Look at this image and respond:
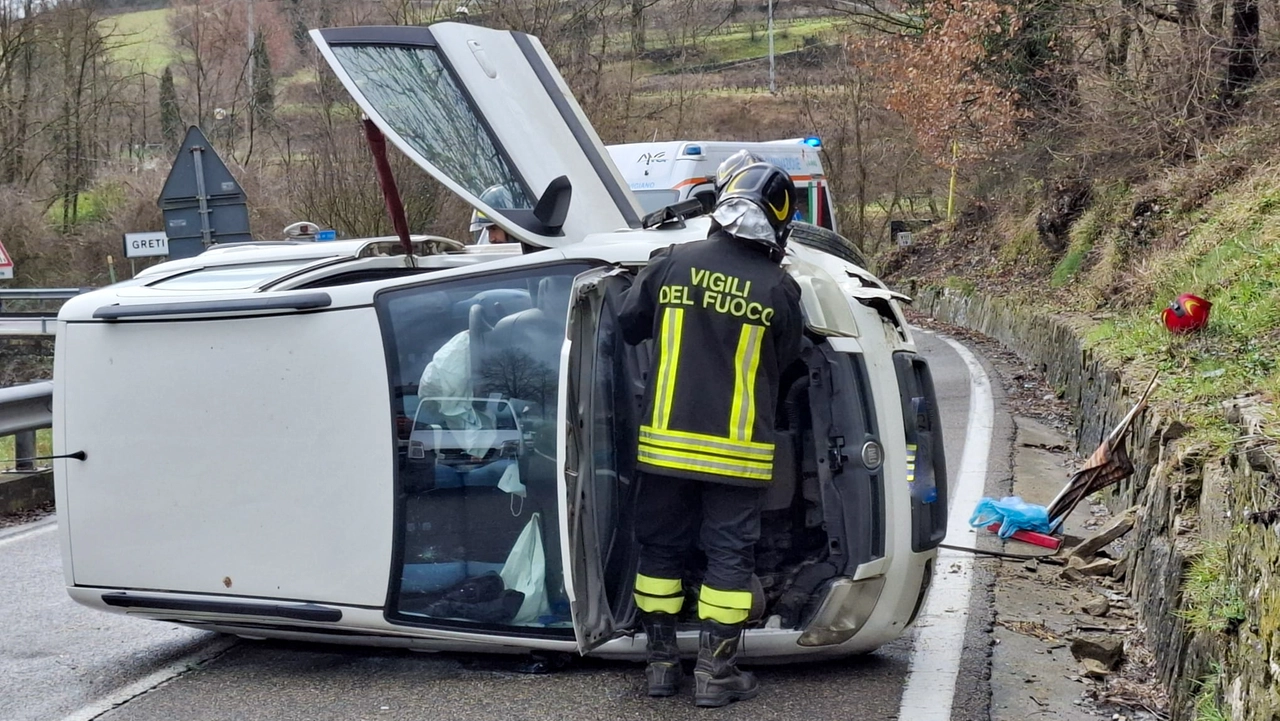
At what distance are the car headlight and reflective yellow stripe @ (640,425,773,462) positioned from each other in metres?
0.57

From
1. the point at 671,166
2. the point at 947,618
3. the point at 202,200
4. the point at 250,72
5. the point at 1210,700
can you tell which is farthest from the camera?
the point at 250,72

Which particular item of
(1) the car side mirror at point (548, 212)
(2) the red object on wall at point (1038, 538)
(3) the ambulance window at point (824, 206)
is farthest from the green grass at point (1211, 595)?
(3) the ambulance window at point (824, 206)

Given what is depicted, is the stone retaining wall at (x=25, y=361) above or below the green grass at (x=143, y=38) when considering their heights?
below

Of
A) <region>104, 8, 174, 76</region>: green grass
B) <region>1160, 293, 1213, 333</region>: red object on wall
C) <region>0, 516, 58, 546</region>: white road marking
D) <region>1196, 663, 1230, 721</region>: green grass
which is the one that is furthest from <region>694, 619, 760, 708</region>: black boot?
<region>104, 8, 174, 76</region>: green grass

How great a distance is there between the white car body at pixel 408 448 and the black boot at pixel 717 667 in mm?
205

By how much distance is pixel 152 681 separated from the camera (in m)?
4.98

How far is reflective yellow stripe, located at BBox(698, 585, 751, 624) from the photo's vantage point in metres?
4.38

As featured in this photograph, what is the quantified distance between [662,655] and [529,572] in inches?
21.5

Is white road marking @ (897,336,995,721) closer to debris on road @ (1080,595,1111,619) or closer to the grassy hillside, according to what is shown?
debris on road @ (1080,595,1111,619)

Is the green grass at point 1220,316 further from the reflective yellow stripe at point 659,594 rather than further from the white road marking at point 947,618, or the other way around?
the reflective yellow stripe at point 659,594

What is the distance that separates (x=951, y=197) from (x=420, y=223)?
16892 mm

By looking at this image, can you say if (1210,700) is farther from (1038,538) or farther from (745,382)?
(1038,538)

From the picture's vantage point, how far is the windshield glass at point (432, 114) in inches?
191

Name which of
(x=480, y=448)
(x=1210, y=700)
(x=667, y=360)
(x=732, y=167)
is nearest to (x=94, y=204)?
(x=480, y=448)
